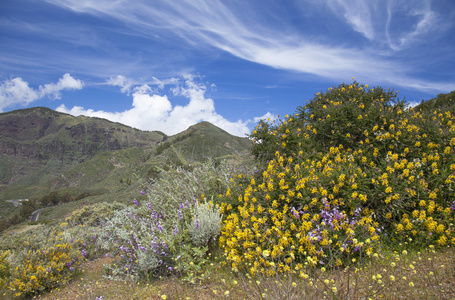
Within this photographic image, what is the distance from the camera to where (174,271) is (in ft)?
13.6

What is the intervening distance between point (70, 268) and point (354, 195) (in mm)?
6205

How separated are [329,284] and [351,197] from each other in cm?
157

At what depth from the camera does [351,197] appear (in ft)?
11.6

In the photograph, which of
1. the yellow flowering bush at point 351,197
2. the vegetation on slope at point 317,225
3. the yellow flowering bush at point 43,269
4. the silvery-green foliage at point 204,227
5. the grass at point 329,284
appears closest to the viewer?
the grass at point 329,284

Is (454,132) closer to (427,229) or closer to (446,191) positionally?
(446,191)

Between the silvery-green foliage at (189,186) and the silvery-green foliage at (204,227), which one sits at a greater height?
the silvery-green foliage at (189,186)

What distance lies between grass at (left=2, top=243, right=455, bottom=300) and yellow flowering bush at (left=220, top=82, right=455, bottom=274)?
0.19 m

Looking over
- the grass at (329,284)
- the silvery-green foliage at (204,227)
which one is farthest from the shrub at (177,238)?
the grass at (329,284)

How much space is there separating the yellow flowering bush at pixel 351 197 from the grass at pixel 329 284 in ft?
0.61

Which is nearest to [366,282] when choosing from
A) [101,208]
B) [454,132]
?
[454,132]

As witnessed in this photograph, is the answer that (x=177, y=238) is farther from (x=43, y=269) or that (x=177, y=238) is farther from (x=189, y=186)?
(x=43, y=269)

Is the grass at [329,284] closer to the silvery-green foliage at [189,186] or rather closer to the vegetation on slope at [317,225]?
the vegetation on slope at [317,225]

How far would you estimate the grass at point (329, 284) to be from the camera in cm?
217

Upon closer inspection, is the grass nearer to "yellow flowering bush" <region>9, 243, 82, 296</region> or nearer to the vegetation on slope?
the vegetation on slope
